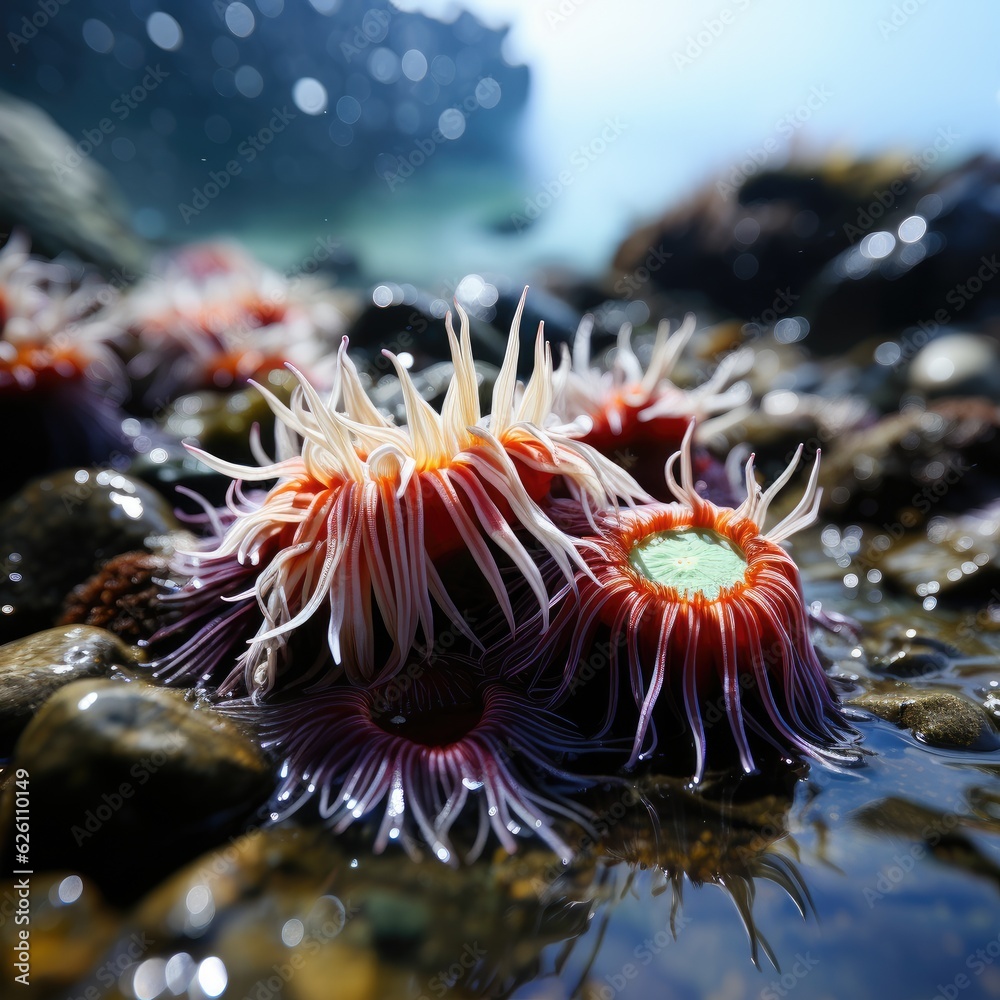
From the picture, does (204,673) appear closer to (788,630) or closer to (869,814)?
(788,630)

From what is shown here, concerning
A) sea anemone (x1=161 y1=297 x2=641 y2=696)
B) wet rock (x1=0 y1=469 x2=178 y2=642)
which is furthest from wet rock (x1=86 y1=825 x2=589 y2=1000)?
wet rock (x1=0 y1=469 x2=178 y2=642)

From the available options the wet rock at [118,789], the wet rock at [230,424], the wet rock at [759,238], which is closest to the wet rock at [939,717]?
the wet rock at [118,789]

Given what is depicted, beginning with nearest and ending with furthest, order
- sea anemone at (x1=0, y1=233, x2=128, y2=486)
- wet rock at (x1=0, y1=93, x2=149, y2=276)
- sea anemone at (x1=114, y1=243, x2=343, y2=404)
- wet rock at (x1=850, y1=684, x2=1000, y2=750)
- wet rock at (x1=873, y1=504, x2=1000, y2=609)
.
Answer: wet rock at (x1=850, y1=684, x2=1000, y2=750) < wet rock at (x1=873, y1=504, x2=1000, y2=609) < sea anemone at (x1=0, y1=233, x2=128, y2=486) < sea anemone at (x1=114, y1=243, x2=343, y2=404) < wet rock at (x1=0, y1=93, x2=149, y2=276)

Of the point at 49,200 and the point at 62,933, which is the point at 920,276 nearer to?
the point at 49,200

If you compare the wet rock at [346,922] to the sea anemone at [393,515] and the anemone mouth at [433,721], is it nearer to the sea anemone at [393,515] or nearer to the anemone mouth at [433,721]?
the anemone mouth at [433,721]

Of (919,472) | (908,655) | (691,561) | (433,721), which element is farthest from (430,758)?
(919,472)

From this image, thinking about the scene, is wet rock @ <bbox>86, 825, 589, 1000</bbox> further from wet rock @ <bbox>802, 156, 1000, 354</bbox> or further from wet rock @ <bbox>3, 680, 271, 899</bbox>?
wet rock @ <bbox>802, 156, 1000, 354</bbox>
